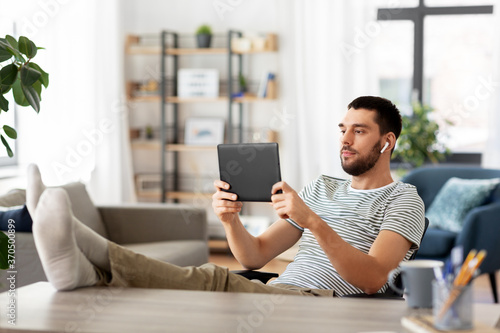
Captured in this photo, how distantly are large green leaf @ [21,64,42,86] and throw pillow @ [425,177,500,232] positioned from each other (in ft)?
9.61

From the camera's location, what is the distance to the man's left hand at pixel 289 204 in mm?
1949

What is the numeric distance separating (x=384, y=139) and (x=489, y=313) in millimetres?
866

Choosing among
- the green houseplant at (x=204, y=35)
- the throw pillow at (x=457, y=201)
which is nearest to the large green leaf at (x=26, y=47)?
the throw pillow at (x=457, y=201)

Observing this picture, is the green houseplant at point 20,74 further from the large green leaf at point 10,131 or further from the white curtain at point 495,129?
the white curtain at point 495,129

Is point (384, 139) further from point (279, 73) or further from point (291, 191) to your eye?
point (279, 73)

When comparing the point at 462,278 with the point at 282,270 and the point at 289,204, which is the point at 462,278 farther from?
the point at 282,270

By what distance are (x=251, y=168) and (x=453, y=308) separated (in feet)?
2.54

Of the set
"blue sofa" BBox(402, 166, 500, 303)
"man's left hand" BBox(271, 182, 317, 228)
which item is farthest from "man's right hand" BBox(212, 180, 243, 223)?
"blue sofa" BBox(402, 166, 500, 303)

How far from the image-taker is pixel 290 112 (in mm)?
5559

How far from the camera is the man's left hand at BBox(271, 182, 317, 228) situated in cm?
195

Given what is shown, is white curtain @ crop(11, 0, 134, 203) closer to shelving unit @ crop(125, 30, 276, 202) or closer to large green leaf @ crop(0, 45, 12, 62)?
shelving unit @ crop(125, 30, 276, 202)

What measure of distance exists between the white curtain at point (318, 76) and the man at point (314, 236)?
2992 millimetres

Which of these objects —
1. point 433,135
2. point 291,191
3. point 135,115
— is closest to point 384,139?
point 291,191

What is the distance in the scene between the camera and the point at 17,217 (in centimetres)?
323
